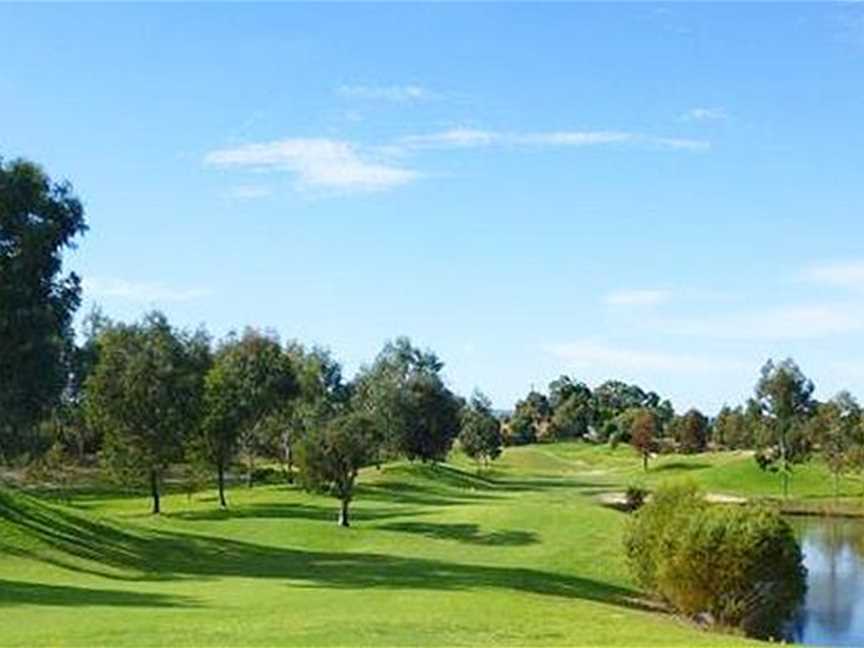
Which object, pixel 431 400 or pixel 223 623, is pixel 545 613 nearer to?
pixel 223 623

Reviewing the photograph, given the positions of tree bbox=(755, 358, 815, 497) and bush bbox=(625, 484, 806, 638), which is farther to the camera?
tree bbox=(755, 358, 815, 497)

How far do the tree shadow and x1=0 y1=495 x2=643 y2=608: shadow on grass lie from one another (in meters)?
8.41

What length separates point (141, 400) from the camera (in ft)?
259

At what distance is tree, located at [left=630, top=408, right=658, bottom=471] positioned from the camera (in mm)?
171375

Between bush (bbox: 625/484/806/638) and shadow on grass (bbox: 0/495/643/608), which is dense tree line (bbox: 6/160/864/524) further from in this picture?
bush (bbox: 625/484/806/638)

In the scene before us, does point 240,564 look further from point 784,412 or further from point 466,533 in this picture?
point 784,412

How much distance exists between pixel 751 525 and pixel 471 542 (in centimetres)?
2342

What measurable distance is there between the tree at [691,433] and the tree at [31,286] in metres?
145

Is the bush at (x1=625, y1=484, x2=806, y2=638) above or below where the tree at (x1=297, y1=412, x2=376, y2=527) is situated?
below

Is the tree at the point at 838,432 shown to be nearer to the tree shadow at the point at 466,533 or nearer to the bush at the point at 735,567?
the tree shadow at the point at 466,533

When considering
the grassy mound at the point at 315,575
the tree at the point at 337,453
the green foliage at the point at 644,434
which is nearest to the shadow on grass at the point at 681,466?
the green foliage at the point at 644,434

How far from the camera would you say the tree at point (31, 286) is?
54.4 meters

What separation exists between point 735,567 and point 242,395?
2029 inches

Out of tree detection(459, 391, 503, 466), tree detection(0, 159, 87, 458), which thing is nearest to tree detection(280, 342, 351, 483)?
tree detection(459, 391, 503, 466)
